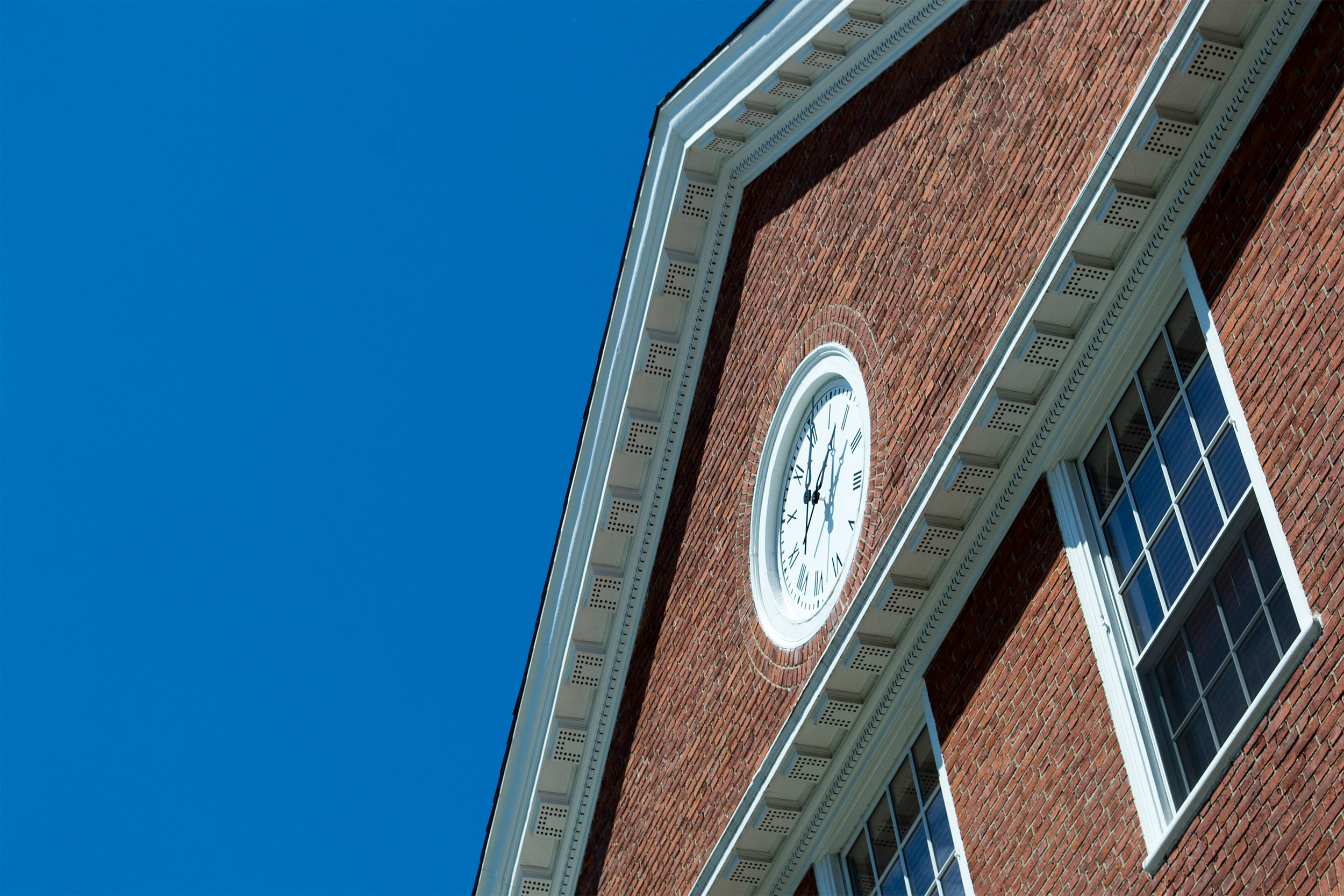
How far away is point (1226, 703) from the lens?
11.1m

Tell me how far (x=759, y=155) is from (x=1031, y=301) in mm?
7043

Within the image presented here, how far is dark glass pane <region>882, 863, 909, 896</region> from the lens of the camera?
14125mm

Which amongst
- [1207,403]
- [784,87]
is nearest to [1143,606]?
[1207,403]

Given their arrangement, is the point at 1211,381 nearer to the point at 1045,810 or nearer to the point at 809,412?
the point at 1045,810

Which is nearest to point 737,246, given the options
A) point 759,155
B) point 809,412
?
point 759,155

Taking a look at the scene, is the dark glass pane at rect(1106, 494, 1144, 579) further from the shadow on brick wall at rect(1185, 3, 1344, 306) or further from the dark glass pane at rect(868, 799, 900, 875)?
the dark glass pane at rect(868, 799, 900, 875)

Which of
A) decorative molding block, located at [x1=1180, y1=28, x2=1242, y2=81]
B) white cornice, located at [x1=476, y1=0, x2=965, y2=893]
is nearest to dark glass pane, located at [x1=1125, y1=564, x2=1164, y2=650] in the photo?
decorative molding block, located at [x1=1180, y1=28, x2=1242, y2=81]

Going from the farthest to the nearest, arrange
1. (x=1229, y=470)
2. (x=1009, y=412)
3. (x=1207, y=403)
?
(x=1009, y=412) < (x=1207, y=403) < (x=1229, y=470)

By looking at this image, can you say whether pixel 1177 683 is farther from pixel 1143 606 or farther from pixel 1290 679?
pixel 1290 679

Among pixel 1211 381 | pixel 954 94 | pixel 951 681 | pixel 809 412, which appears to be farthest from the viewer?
pixel 809 412

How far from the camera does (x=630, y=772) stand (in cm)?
1898

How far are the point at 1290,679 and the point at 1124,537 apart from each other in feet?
7.70

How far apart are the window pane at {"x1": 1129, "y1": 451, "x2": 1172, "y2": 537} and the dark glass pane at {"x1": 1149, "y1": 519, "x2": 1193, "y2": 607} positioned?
0.41ft

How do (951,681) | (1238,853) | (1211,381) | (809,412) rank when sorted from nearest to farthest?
(1238,853)
(1211,381)
(951,681)
(809,412)
